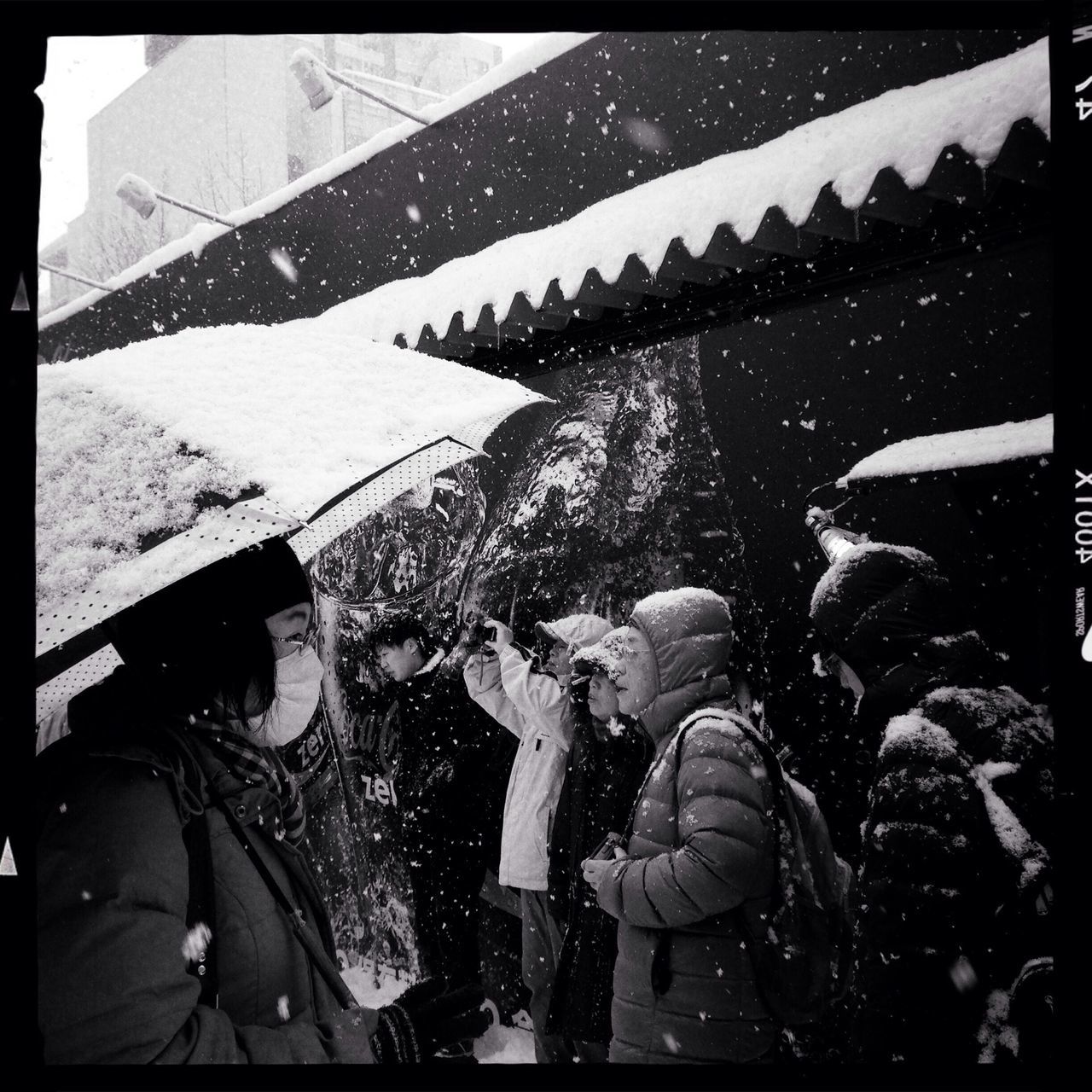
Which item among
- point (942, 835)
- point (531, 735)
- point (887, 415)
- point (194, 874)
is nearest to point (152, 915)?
point (194, 874)

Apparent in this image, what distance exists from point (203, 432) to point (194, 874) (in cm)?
84

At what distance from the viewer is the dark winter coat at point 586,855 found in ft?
8.64

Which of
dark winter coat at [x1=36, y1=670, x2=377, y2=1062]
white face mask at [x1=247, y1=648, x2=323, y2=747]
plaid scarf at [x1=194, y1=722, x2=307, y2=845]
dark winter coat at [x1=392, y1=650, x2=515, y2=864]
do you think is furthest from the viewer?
dark winter coat at [x1=392, y1=650, x2=515, y2=864]

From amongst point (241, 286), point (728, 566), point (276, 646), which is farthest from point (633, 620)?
point (241, 286)

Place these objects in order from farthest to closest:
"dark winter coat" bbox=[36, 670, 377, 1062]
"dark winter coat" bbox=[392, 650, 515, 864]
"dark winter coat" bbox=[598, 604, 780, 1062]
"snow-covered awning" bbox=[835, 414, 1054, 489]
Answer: "dark winter coat" bbox=[392, 650, 515, 864]
"snow-covered awning" bbox=[835, 414, 1054, 489]
"dark winter coat" bbox=[598, 604, 780, 1062]
"dark winter coat" bbox=[36, 670, 377, 1062]

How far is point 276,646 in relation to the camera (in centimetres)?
207

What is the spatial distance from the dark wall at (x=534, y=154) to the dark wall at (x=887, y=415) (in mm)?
736

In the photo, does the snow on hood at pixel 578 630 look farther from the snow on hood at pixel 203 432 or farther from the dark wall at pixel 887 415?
the snow on hood at pixel 203 432

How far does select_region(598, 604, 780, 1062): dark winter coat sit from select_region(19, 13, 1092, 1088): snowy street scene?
0.01 meters

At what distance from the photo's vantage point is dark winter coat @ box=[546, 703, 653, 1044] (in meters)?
2.63

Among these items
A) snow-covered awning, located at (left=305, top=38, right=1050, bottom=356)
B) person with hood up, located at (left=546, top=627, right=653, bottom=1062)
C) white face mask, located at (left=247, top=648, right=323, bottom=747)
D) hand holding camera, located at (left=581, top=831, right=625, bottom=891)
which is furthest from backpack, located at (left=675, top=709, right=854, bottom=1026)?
snow-covered awning, located at (left=305, top=38, right=1050, bottom=356)

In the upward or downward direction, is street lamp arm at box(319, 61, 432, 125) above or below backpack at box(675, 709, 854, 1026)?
above

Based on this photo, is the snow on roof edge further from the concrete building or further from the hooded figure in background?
the hooded figure in background

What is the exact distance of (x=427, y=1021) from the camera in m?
1.72
